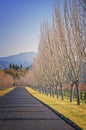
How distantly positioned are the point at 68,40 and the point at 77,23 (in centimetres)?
387

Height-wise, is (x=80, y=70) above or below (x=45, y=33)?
below

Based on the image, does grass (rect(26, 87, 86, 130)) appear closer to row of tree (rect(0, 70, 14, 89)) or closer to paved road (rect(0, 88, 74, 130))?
paved road (rect(0, 88, 74, 130))

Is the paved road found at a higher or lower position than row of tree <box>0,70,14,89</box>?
lower

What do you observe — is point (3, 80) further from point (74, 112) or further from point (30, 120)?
point (30, 120)

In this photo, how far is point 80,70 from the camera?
3394 centimetres

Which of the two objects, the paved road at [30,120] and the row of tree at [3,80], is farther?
the row of tree at [3,80]

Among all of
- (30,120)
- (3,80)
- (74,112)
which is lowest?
(30,120)

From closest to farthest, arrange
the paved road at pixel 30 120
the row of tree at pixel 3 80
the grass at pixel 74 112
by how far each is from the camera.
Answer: the paved road at pixel 30 120
the grass at pixel 74 112
the row of tree at pixel 3 80

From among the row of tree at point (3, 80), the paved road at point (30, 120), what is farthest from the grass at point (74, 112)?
the row of tree at point (3, 80)

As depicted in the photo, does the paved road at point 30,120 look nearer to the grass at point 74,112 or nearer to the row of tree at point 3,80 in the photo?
the grass at point 74,112

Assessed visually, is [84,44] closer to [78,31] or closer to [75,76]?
[78,31]

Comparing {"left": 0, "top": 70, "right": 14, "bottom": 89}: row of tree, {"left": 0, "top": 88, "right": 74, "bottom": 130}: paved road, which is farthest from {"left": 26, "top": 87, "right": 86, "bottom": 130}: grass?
{"left": 0, "top": 70, "right": 14, "bottom": 89}: row of tree

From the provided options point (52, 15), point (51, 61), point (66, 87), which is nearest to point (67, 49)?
point (52, 15)

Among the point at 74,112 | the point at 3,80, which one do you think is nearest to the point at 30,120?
the point at 74,112
